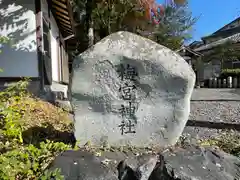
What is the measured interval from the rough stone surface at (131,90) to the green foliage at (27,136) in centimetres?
58

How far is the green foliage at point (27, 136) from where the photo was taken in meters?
2.03

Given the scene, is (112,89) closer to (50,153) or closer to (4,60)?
(50,153)

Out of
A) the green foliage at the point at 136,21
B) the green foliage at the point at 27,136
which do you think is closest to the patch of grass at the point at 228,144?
the green foliage at the point at 27,136

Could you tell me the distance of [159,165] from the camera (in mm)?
2523

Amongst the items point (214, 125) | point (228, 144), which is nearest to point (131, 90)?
point (228, 144)

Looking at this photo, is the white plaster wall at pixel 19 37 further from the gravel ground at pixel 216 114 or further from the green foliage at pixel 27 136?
the gravel ground at pixel 216 114

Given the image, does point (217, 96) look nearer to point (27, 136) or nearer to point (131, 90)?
point (131, 90)

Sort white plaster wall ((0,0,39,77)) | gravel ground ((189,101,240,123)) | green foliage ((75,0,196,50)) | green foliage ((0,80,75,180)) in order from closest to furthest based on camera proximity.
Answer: green foliage ((0,80,75,180)) → gravel ground ((189,101,240,123)) → white plaster wall ((0,0,39,77)) → green foliage ((75,0,196,50))

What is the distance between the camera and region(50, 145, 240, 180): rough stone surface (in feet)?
7.54

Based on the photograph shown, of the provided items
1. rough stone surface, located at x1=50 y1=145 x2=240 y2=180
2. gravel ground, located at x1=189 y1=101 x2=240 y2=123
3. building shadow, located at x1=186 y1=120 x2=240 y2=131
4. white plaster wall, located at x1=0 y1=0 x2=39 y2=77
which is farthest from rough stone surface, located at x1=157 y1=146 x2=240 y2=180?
white plaster wall, located at x1=0 y1=0 x2=39 y2=77

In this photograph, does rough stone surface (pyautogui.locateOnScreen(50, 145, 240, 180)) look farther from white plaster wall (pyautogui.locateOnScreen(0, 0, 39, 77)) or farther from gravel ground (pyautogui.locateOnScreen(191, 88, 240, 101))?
gravel ground (pyautogui.locateOnScreen(191, 88, 240, 101))

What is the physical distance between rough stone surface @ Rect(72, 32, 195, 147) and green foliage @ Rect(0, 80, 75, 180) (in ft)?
1.90

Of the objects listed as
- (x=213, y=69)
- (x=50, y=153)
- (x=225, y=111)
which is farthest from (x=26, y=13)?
(x=213, y=69)

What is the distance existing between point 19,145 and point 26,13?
4.47 metres
